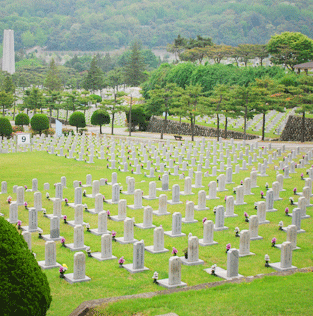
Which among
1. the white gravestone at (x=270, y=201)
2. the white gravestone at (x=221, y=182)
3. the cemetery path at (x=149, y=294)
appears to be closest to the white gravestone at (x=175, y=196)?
the white gravestone at (x=221, y=182)

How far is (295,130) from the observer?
4053 cm

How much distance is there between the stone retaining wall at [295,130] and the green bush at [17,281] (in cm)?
3654

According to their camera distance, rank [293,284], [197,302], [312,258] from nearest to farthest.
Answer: [197,302] → [293,284] → [312,258]

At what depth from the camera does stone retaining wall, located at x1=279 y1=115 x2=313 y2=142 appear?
40.0 m

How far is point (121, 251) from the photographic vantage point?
11578 mm

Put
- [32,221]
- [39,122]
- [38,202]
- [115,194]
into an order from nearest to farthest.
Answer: [32,221] → [38,202] → [115,194] → [39,122]

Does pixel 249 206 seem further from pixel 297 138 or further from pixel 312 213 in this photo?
pixel 297 138

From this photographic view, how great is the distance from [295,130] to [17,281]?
37406 millimetres

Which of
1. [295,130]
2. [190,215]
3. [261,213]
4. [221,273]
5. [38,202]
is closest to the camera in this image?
[221,273]

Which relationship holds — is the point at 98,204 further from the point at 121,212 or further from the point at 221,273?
the point at 221,273

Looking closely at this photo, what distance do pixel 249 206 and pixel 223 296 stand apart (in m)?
7.58

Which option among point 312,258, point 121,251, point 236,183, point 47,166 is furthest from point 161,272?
point 47,166

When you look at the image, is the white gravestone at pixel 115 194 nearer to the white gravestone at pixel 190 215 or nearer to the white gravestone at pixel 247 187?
the white gravestone at pixel 190 215

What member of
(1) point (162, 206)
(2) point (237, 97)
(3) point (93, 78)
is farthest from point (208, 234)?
(3) point (93, 78)
